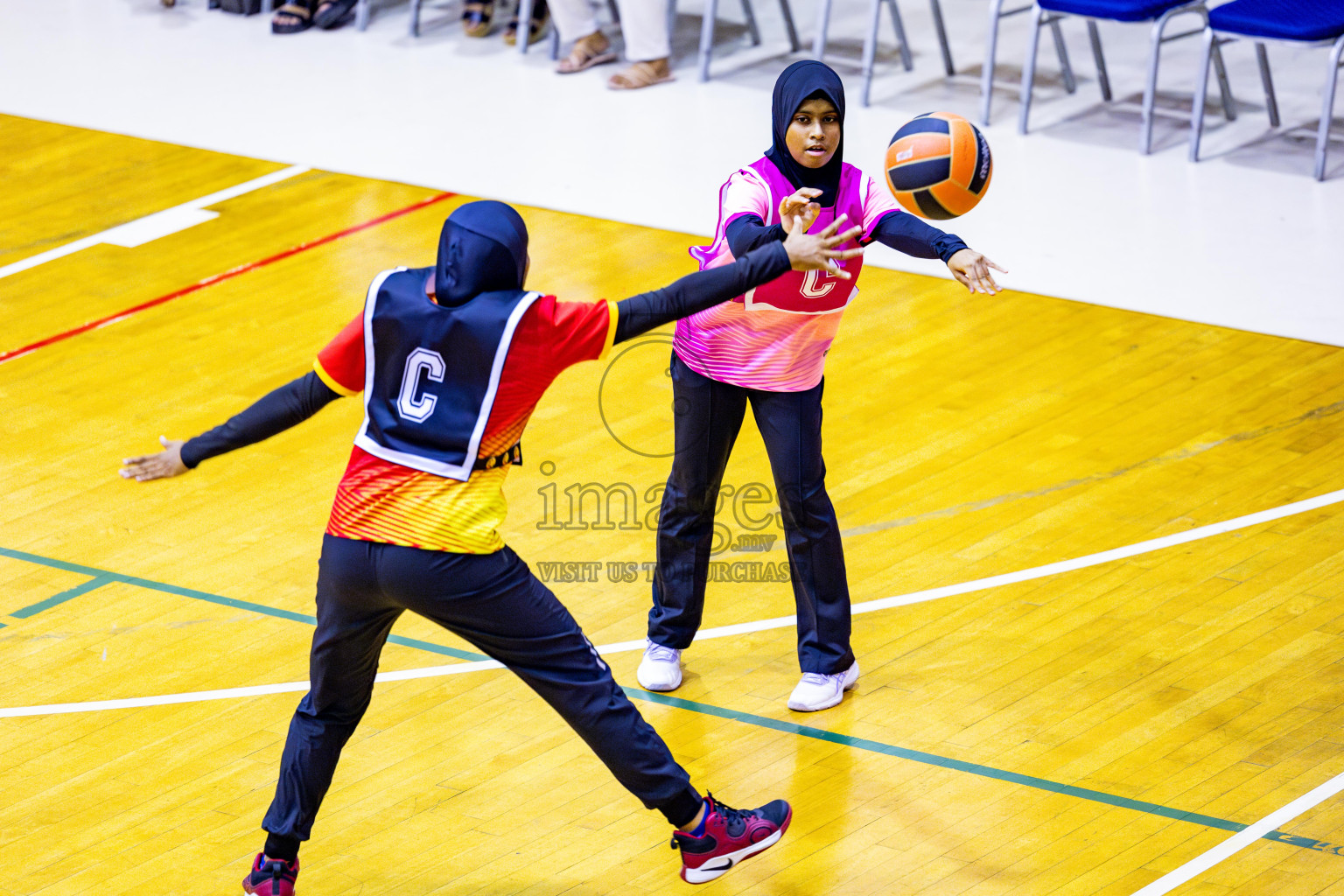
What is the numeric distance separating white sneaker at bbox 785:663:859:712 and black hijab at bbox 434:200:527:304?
72.0 inches

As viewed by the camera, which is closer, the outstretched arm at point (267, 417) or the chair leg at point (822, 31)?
the outstretched arm at point (267, 417)

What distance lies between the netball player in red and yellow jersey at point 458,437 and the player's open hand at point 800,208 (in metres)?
0.33

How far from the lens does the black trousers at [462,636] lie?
3.92 meters

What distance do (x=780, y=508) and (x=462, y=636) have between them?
52.4 inches

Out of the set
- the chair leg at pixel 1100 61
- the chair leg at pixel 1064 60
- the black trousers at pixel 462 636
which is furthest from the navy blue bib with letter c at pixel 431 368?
the chair leg at pixel 1064 60

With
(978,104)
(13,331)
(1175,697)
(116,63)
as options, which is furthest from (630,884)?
(116,63)

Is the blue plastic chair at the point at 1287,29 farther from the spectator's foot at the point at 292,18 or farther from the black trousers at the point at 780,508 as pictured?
the spectator's foot at the point at 292,18

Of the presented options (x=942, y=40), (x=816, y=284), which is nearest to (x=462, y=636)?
(x=816, y=284)

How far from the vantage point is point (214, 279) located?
8.65m

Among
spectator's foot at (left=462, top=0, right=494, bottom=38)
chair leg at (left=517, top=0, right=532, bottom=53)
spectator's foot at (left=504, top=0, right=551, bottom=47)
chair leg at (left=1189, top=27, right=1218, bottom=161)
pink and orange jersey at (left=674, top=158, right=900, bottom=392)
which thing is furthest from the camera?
spectator's foot at (left=462, top=0, right=494, bottom=38)

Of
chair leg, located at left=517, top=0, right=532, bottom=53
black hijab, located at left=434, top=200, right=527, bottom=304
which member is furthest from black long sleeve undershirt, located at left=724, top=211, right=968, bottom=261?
chair leg, located at left=517, top=0, right=532, bottom=53

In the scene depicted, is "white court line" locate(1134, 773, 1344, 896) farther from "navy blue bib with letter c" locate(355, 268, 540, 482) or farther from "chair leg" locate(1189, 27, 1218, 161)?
"chair leg" locate(1189, 27, 1218, 161)

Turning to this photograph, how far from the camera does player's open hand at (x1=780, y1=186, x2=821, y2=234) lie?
14.3 feet

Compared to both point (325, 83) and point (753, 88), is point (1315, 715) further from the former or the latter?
point (325, 83)
